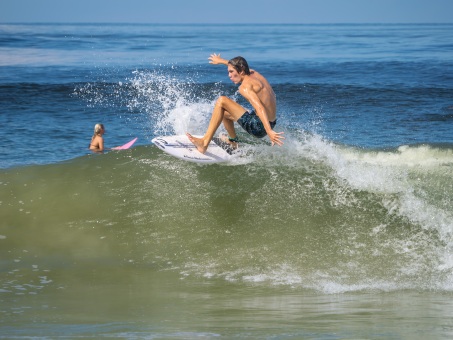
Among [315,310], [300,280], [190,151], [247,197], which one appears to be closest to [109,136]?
[190,151]

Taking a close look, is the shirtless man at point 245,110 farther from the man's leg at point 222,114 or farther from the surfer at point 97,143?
the surfer at point 97,143

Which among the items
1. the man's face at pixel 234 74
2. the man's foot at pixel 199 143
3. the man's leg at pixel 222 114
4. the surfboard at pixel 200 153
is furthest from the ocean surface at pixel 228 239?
the man's face at pixel 234 74

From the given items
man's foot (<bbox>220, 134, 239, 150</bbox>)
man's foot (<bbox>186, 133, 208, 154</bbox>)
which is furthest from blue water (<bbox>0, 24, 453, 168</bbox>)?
man's foot (<bbox>220, 134, 239, 150</bbox>)

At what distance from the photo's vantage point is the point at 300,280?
753 cm

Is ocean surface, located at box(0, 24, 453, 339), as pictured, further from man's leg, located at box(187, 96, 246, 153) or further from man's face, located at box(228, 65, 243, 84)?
man's face, located at box(228, 65, 243, 84)

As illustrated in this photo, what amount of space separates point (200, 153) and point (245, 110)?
99 cm

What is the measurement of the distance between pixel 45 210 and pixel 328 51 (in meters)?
30.8

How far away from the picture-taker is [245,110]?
9656mm

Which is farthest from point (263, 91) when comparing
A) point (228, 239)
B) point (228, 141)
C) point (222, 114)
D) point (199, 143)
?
point (228, 239)

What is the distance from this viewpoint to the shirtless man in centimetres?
916

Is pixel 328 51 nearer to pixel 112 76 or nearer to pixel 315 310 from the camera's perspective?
pixel 112 76

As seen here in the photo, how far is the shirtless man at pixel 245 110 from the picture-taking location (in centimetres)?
916

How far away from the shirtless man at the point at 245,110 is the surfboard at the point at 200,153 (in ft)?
0.49

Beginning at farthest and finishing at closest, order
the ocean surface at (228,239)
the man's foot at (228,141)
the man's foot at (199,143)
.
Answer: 1. the man's foot at (228,141)
2. the man's foot at (199,143)
3. the ocean surface at (228,239)
